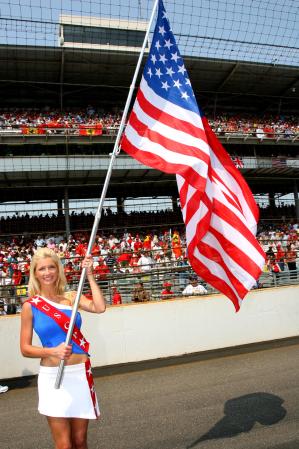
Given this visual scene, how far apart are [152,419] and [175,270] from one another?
444 cm

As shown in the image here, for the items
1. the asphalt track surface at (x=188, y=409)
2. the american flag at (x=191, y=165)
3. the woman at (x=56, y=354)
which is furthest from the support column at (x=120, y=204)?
the woman at (x=56, y=354)

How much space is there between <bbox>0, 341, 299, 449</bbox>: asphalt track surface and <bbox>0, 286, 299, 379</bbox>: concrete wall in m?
0.46

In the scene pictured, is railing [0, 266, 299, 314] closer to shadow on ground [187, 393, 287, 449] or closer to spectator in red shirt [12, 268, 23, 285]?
spectator in red shirt [12, 268, 23, 285]

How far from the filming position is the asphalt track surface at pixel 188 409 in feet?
12.7

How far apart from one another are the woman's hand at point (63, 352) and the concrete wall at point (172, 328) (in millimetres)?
4782

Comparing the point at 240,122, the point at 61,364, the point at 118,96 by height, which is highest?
the point at 118,96

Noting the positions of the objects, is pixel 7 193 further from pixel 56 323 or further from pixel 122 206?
pixel 56 323

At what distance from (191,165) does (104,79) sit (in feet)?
87.6

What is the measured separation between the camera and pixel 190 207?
3.67 meters

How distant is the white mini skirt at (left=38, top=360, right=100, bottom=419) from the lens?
250cm

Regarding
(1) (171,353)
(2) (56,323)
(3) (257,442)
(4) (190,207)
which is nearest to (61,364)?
(2) (56,323)

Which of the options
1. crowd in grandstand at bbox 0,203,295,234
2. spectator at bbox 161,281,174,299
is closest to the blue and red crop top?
spectator at bbox 161,281,174,299

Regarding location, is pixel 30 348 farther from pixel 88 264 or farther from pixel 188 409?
pixel 188 409

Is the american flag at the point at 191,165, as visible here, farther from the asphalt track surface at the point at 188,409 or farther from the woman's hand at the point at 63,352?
the woman's hand at the point at 63,352
